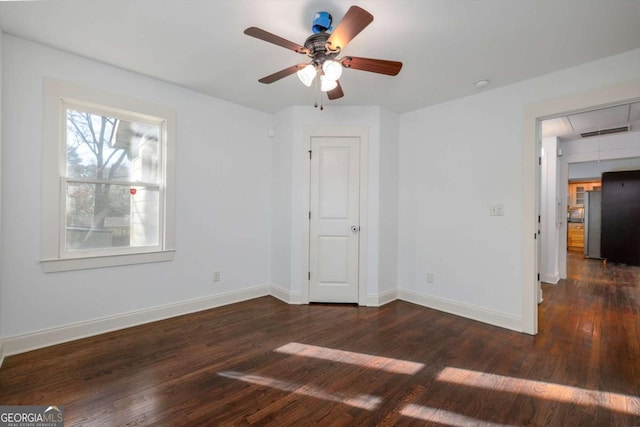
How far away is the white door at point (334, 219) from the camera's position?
362cm

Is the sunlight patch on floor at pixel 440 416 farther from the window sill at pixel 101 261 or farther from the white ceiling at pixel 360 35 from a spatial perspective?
the window sill at pixel 101 261

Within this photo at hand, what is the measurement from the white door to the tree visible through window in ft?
5.98

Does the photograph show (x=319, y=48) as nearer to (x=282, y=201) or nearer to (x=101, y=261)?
(x=282, y=201)

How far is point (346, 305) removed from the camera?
11.8 feet

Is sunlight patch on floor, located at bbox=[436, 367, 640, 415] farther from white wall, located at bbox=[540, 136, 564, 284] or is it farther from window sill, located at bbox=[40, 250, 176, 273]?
white wall, located at bbox=[540, 136, 564, 284]

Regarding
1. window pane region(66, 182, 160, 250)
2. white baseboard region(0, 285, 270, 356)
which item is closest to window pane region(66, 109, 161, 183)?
window pane region(66, 182, 160, 250)

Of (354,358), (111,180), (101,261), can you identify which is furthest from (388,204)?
(101,261)

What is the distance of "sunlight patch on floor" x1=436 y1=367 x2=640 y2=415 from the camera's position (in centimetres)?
180

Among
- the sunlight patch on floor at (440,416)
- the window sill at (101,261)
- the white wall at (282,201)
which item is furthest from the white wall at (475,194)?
the window sill at (101,261)

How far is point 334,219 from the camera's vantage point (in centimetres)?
365

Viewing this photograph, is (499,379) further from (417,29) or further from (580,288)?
(580,288)

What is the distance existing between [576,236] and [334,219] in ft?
29.4

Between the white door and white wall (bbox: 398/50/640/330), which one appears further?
the white door

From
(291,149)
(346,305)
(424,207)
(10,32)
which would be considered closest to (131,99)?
(10,32)
